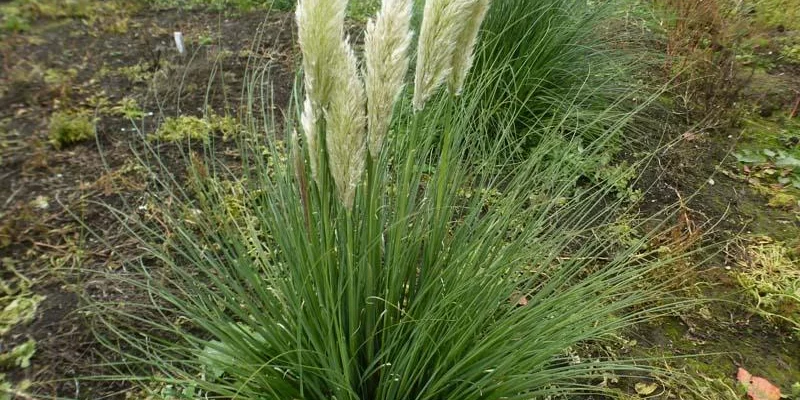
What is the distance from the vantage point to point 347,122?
1.10 metres

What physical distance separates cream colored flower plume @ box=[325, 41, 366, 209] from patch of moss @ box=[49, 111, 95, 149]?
2489 mm

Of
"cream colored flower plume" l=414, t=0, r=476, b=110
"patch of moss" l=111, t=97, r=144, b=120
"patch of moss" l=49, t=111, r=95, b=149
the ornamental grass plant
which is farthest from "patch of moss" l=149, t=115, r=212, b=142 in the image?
"cream colored flower plume" l=414, t=0, r=476, b=110

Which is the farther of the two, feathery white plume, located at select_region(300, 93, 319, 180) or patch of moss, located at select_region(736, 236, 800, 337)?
patch of moss, located at select_region(736, 236, 800, 337)

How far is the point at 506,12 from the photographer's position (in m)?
3.19

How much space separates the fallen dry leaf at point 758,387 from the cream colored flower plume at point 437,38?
1811mm

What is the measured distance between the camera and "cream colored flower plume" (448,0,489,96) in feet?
4.20

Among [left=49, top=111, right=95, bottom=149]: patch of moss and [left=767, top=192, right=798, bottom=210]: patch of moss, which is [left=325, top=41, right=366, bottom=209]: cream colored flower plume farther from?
[left=767, top=192, right=798, bottom=210]: patch of moss

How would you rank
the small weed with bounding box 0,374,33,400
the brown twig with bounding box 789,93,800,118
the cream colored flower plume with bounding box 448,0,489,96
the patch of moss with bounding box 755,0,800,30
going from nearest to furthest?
the cream colored flower plume with bounding box 448,0,489,96
the small weed with bounding box 0,374,33,400
the brown twig with bounding box 789,93,800,118
the patch of moss with bounding box 755,0,800,30

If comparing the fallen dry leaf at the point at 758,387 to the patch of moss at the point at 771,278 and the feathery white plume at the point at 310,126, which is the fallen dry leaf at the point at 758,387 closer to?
the patch of moss at the point at 771,278

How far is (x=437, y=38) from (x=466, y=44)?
178 millimetres

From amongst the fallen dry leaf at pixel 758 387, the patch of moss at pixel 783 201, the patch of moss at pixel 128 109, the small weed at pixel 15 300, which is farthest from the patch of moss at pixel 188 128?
the patch of moss at pixel 783 201

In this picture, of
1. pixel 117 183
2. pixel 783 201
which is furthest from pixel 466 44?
pixel 783 201

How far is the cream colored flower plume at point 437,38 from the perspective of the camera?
115 cm

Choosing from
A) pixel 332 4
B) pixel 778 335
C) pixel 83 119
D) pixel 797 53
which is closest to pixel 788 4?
pixel 797 53
